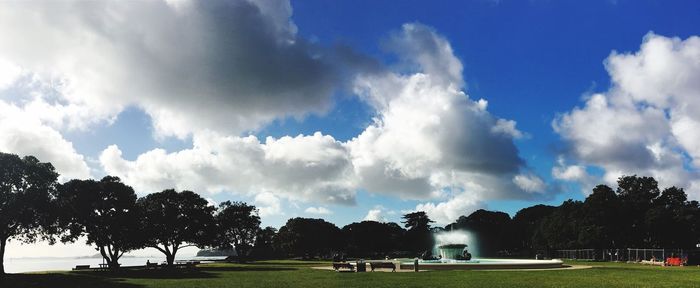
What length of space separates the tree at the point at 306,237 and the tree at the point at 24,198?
78.9 metres

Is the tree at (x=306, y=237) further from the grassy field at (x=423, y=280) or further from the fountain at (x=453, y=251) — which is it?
the grassy field at (x=423, y=280)

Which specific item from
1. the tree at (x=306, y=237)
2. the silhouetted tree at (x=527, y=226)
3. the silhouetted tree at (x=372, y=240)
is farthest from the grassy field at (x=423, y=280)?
the silhouetted tree at (x=527, y=226)

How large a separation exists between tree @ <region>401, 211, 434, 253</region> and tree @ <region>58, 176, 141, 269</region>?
9807 cm

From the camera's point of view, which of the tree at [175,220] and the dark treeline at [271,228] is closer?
the dark treeline at [271,228]

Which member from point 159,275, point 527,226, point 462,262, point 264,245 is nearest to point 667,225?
point 462,262

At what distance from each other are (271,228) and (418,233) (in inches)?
1773

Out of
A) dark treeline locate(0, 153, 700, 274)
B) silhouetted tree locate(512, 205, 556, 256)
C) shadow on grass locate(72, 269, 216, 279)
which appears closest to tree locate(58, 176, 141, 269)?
dark treeline locate(0, 153, 700, 274)

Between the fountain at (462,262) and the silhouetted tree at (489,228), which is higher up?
the fountain at (462,262)

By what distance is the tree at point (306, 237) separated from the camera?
141 meters

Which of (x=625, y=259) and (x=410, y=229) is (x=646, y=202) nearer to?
(x=625, y=259)

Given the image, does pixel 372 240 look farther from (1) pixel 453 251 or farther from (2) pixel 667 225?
(1) pixel 453 251

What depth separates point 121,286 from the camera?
35.6 meters

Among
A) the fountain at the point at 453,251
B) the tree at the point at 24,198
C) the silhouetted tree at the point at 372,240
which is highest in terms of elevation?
the tree at the point at 24,198

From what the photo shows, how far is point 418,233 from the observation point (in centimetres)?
16925
